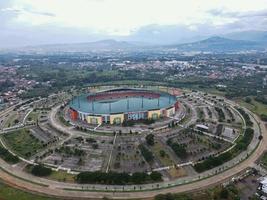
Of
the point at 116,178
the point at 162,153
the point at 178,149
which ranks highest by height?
the point at 178,149

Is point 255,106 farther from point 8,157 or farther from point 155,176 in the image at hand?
point 8,157

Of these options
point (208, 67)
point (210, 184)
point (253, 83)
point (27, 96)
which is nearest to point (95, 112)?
point (210, 184)

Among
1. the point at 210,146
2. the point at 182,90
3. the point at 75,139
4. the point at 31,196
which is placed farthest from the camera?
the point at 182,90

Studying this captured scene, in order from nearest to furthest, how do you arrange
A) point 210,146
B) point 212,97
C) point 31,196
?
point 31,196 → point 210,146 → point 212,97

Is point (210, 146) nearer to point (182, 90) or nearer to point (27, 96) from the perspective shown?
point (182, 90)

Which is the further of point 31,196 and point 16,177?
point 16,177

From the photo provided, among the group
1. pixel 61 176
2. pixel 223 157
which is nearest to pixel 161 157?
pixel 223 157

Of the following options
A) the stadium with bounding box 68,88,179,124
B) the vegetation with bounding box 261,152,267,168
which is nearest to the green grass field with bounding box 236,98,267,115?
the stadium with bounding box 68,88,179,124
